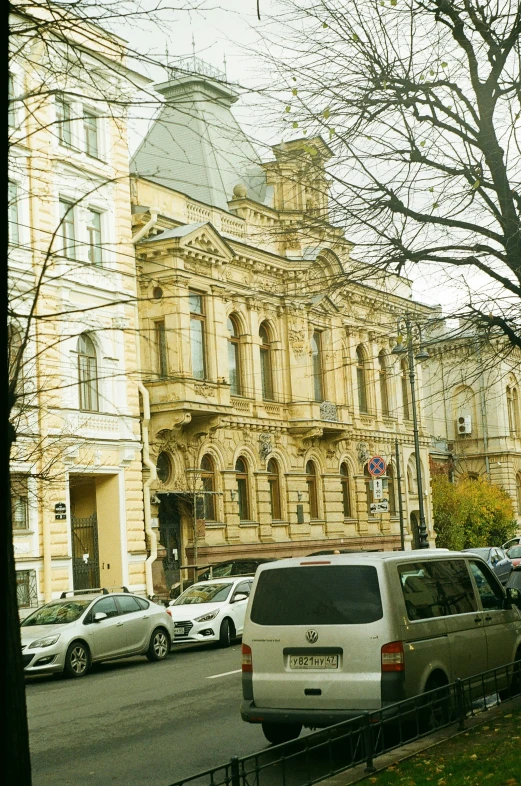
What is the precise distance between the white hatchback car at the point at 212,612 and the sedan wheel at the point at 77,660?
3692 millimetres

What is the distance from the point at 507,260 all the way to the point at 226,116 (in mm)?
34858

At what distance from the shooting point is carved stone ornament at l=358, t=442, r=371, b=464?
159 feet

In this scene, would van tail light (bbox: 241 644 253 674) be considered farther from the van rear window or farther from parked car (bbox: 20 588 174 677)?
parked car (bbox: 20 588 174 677)

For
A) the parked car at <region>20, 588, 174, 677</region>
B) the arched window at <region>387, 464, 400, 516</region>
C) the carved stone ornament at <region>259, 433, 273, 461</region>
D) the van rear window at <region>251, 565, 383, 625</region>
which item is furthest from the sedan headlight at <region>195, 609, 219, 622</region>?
the arched window at <region>387, 464, 400, 516</region>

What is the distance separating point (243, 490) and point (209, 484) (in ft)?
8.75

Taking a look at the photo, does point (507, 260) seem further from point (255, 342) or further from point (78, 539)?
point (255, 342)

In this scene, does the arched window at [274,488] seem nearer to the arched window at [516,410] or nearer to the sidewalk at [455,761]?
the sidewalk at [455,761]

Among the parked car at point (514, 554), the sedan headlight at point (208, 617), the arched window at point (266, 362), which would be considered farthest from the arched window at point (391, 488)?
the sedan headlight at point (208, 617)

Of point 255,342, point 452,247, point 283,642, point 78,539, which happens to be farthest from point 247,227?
point 283,642

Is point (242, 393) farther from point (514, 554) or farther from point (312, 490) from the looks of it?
point (514, 554)

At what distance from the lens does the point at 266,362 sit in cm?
4297

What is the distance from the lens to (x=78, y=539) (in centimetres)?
3216

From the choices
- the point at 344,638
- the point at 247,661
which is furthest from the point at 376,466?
the point at 344,638

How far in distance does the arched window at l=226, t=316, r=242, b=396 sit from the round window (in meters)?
4.90
